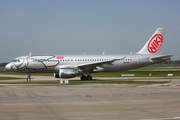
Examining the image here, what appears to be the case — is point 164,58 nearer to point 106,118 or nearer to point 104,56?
point 104,56

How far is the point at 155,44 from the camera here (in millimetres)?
44188

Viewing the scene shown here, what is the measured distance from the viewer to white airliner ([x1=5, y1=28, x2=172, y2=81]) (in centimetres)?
4022

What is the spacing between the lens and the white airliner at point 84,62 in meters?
40.2

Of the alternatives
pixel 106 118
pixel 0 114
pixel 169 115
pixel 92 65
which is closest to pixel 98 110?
pixel 106 118

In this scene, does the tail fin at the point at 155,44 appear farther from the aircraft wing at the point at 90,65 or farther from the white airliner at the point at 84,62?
the aircraft wing at the point at 90,65

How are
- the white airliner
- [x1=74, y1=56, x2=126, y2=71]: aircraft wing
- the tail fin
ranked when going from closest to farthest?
[x1=74, y1=56, x2=126, y2=71]: aircraft wing < the white airliner < the tail fin

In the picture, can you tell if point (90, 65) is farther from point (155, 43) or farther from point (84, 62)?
point (155, 43)

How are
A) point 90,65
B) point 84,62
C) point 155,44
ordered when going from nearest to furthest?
1. point 90,65
2. point 84,62
3. point 155,44

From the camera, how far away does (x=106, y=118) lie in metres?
10.2

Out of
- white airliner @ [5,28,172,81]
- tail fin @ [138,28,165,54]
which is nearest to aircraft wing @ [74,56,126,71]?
white airliner @ [5,28,172,81]

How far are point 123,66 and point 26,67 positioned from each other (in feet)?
41.7

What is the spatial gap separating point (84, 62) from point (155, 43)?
10.6 meters

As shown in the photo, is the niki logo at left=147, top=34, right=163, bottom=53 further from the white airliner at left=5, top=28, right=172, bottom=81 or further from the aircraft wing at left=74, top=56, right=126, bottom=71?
the aircraft wing at left=74, top=56, right=126, bottom=71

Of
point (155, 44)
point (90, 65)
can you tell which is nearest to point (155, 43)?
point (155, 44)
